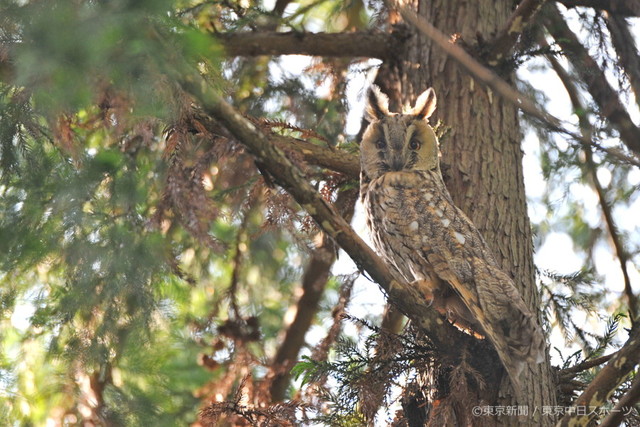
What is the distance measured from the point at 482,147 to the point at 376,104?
671 mm

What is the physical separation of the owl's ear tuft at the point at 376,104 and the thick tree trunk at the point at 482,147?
18 centimetres

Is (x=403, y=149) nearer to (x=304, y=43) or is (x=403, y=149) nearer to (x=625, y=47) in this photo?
(x=304, y=43)

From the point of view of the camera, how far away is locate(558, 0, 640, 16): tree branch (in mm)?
4082

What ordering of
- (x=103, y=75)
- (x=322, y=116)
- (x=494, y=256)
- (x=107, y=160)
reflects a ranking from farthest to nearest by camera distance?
(x=322, y=116), (x=494, y=256), (x=107, y=160), (x=103, y=75)

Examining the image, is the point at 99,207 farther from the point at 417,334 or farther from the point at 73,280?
the point at 417,334

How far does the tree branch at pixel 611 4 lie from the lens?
408 cm

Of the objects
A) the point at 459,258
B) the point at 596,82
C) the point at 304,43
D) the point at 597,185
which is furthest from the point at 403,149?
the point at 597,185

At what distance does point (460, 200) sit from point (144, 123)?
1.69 m

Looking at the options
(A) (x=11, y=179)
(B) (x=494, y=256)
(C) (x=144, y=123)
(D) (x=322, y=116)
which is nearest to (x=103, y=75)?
(C) (x=144, y=123)

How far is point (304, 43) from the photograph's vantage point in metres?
4.19

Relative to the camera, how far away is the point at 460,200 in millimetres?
3721

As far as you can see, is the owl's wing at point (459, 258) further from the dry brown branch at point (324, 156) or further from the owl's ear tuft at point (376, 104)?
the owl's ear tuft at point (376, 104)

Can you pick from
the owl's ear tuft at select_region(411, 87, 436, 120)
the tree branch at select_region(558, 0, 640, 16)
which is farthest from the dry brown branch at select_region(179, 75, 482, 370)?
the tree branch at select_region(558, 0, 640, 16)

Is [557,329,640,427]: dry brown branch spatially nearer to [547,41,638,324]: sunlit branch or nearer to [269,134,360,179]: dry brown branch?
[269,134,360,179]: dry brown branch
